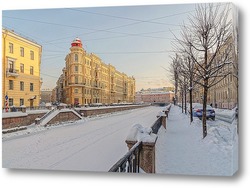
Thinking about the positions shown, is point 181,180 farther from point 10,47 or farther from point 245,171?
point 10,47

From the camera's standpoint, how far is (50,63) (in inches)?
188

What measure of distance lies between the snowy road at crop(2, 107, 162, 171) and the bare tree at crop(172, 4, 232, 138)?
0.97 m

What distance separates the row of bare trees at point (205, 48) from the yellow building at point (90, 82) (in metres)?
0.76

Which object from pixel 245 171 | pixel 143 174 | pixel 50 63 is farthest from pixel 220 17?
pixel 50 63

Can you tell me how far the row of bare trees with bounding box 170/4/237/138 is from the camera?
3986mm

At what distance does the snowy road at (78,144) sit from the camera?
14.3ft

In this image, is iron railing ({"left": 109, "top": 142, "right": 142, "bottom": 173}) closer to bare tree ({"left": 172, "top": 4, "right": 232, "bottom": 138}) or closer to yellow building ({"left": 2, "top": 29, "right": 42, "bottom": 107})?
bare tree ({"left": 172, "top": 4, "right": 232, "bottom": 138})

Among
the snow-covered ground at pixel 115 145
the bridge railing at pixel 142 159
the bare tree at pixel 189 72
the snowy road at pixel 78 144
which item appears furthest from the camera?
the bare tree at pixel 189 72

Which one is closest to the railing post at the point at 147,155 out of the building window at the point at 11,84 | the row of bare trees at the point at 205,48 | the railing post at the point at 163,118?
the row of bare trees at the point at 205,48

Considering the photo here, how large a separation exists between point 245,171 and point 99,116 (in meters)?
2.28

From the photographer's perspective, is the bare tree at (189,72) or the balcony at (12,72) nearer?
the bare tree at (189,72)

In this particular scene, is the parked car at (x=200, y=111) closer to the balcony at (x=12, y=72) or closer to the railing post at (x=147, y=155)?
the railing post at (x=147, y=155)

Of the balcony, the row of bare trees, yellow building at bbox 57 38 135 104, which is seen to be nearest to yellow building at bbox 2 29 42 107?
the balcony

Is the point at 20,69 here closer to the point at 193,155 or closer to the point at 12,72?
the point at 12,72
